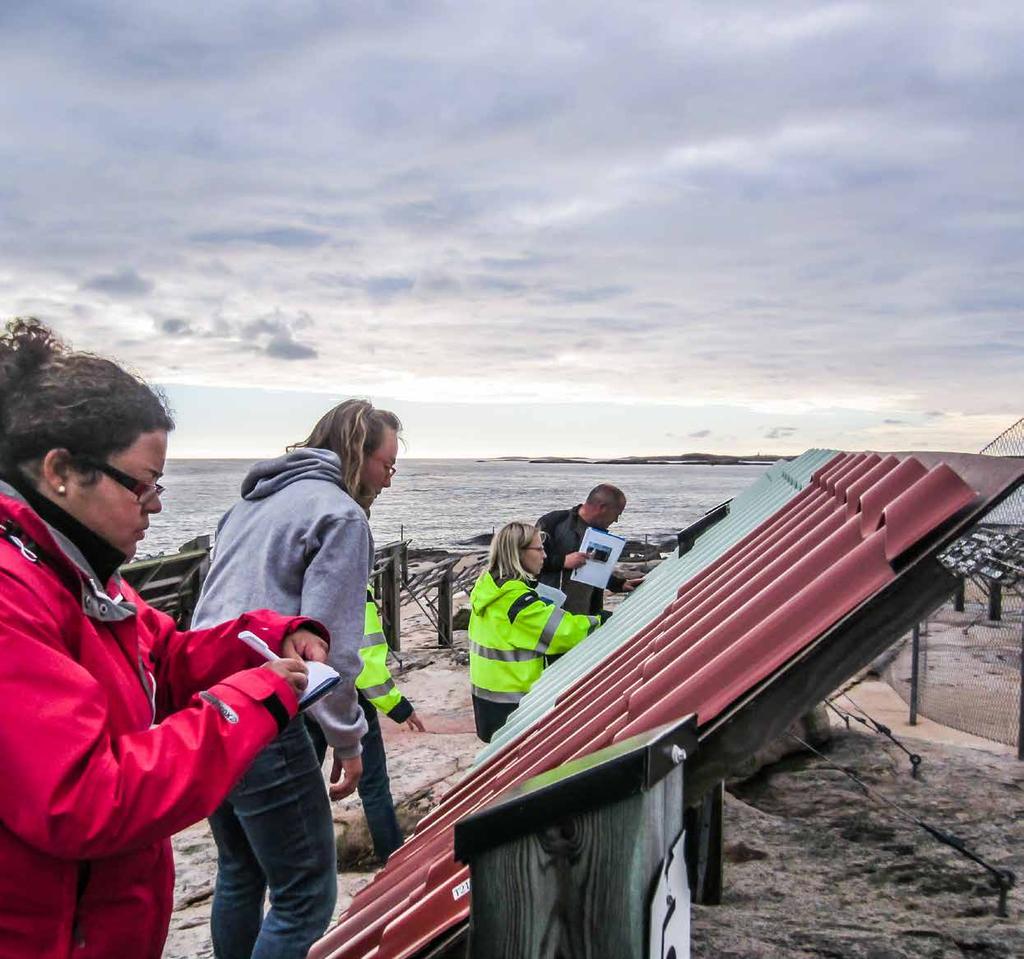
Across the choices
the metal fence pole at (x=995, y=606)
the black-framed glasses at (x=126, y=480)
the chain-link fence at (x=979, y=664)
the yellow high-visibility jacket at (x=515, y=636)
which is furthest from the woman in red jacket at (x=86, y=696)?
the metal fence pole at (x=995, y=606)

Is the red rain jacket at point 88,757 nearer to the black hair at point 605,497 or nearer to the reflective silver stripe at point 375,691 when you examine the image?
the reflective silver stripe at point 375,691

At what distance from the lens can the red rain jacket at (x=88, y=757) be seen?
4.63 feet

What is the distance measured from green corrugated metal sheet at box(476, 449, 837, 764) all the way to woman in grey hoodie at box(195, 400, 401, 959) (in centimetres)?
110

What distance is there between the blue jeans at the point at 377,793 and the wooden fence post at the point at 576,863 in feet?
10.1

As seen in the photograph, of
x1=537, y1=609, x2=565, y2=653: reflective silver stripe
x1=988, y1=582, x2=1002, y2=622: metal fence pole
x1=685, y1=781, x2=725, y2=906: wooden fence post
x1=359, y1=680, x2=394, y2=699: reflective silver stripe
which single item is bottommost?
x1=988, y1=582, x2=1002, y2=622: metal fence pole

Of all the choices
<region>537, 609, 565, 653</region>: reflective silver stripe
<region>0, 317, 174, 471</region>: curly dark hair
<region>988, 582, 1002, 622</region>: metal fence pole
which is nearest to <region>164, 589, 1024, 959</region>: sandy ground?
<region>537, 609, 565, 653</region>: reflective silver stripe

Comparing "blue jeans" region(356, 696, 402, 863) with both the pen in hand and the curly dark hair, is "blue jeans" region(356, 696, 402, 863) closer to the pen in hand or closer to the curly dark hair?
the pen in hand

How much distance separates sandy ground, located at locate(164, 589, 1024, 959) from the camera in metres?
3.49

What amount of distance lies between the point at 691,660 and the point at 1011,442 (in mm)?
9523

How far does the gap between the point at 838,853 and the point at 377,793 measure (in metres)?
2.21

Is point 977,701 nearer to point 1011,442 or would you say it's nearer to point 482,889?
point 1011,442

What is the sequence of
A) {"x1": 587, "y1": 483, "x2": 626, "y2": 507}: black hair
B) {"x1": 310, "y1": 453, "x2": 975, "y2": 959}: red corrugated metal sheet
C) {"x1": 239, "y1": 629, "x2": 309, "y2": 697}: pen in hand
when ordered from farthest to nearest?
{"x1": 587, "y1": 483, "x2": 626, "y2": 507}: black hair → {"x1": 239, "y1": 629, "x2": 309, "y2": 697}: pen in hand → {"x1": 310, "y1": 453, "x2": 975, "y2": 959}: red corrugated metal sheet

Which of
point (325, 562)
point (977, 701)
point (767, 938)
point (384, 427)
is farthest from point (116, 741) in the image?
point (977, 701)

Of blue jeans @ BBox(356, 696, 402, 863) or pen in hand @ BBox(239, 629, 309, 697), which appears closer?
pen in hand @ BBox(239, 629, 309, 697)
